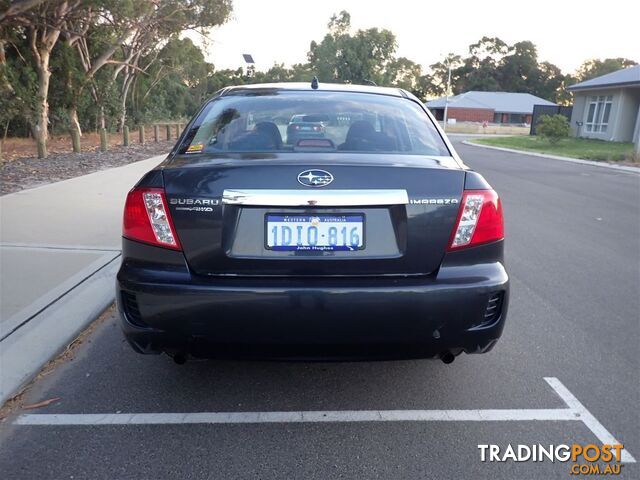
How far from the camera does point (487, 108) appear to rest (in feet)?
224

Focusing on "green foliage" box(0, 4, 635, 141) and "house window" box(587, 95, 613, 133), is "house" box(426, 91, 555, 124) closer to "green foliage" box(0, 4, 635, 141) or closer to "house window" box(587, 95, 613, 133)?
"green foliage" box(0, 4, 635, 141)

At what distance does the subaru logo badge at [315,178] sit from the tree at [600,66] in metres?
88.9

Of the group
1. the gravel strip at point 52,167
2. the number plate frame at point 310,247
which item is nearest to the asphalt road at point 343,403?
the number plate frame at point 310,247

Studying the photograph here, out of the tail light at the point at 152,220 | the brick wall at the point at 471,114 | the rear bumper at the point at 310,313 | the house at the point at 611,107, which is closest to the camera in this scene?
the rear bumper at the point at 310,313

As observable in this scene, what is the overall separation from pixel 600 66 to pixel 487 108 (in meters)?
27.6

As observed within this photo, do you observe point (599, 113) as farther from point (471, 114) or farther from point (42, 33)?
point (42, 33)

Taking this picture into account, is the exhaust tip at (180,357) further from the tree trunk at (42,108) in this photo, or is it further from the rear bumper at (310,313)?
the tree trunk at (42,108)

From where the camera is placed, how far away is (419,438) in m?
2.70

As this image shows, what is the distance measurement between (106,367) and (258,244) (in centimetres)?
158

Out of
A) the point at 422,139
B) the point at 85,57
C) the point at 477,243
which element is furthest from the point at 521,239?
the point at 85,57

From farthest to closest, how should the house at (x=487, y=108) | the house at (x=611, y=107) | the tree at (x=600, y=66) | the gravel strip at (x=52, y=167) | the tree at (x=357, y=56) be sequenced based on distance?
the tree at (x=600, y=66)
the tree at (x=357, y=56)
the house at (x=487, y=108)
the house at (x=611, y=107)
the gravel strip at (x=52, y=167)

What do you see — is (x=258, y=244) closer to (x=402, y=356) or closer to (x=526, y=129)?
(x=402, y=356)

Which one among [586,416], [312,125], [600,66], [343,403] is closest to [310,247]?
[343,403]

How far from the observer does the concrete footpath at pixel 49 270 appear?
3.53m
